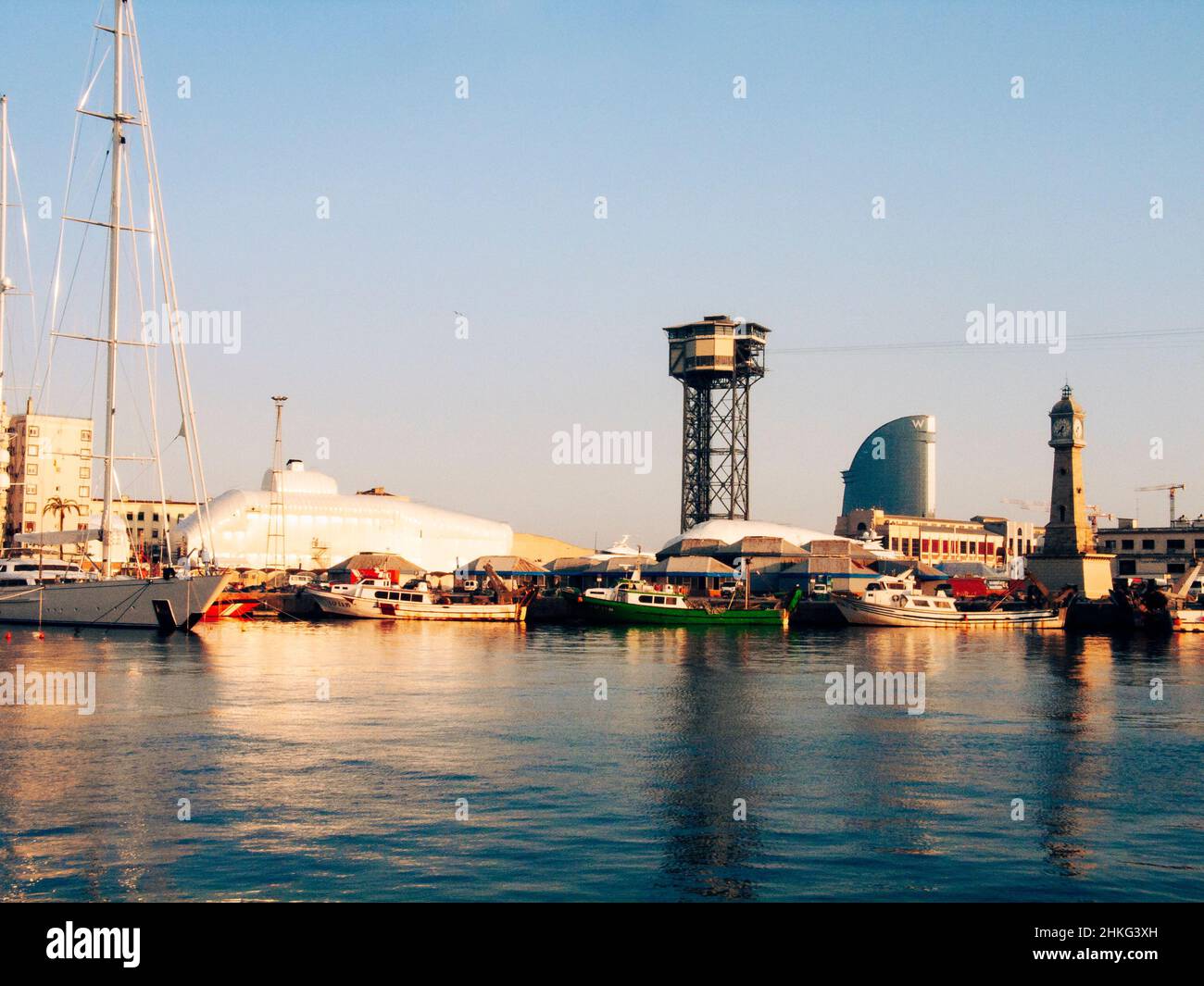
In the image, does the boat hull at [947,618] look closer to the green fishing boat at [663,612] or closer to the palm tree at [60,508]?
the green fishing boat at [663,612]

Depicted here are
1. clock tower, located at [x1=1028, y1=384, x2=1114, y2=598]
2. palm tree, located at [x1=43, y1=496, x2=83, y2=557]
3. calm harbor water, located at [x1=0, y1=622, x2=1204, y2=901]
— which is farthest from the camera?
palm tree, located at [x1=43, y1=496, x2=83, y2=557]

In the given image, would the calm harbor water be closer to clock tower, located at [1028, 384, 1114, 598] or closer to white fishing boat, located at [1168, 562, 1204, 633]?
white fishing boat, located at [1168, 562, 1204, 633]

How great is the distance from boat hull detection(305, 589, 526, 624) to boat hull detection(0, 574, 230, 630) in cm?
2359

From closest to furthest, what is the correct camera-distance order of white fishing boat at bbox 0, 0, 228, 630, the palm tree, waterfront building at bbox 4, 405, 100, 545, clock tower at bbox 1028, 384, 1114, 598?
white fishing boat at bbox 0, 0, 228, 630
clock tower at bbox 1028, 384, 1114, 598
the palm tree
waterfront building at bbox 4, 405, 100, 545

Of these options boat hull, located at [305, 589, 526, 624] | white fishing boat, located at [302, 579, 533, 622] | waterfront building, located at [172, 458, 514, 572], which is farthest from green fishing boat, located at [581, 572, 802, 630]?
waterfront building, located at [172, 458, 514, 572]

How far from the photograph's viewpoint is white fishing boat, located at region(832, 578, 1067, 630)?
345 ft

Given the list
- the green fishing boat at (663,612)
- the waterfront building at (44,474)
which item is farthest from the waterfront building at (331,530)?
the green fishing boat at (663,612)

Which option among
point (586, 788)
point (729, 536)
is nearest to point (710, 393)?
point (729, 536)

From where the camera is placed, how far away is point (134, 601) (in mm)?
74750

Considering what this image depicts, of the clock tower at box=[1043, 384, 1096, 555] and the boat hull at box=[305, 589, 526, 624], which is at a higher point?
the clock tower at box=[1043, 384, 1096, 555]

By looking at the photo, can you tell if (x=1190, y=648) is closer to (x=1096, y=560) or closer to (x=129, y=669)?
(x=1096, y=560)

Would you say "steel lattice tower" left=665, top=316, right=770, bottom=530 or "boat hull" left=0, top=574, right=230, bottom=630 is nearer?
"boat hull" left=0, top=574, right=230, bottom=630

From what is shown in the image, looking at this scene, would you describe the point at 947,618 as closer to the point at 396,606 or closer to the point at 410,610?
the point at 410,610

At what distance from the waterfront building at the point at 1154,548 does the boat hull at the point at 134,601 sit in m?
114
